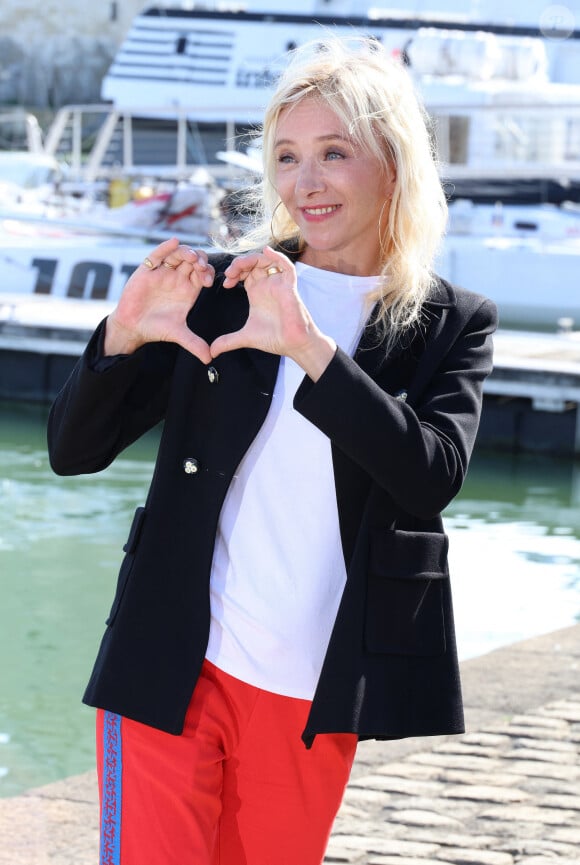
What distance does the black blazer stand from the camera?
6.68ft

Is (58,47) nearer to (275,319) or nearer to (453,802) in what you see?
(453,802)

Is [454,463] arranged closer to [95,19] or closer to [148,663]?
[148,663]

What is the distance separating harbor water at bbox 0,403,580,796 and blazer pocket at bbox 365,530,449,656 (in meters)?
3.01

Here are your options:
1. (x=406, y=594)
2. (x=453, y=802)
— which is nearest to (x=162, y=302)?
(x=406, y=594)

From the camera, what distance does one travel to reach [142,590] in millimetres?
2080

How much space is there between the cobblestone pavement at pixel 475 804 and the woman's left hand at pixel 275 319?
1634mm

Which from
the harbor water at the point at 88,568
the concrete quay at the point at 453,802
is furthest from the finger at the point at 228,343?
the harbor water at the point at 88,568

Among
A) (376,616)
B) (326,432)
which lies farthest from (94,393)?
(376,616)

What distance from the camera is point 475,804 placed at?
3639 mm

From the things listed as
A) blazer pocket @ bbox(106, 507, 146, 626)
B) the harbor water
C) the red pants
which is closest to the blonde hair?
blazer pocket @ bbox(106, 507, 146, 626)

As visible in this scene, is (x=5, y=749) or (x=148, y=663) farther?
(x=5, y=749)

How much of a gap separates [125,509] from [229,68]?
949 inches

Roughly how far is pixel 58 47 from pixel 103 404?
5439 centimetres

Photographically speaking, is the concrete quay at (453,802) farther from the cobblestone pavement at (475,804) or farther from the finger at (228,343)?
the finger at (228,343)
